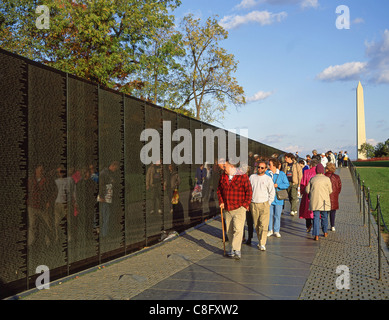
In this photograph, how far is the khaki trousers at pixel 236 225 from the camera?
8406 millimetres

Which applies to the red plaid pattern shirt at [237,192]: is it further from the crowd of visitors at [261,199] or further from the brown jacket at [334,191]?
the brown jacket at [334,191]

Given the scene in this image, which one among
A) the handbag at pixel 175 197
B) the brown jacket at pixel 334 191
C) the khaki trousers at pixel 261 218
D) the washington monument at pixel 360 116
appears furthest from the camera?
the washington monument at pixel 360 116

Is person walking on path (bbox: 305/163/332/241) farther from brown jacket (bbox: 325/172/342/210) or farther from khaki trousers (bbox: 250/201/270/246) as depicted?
khaki trousers (bbox: 250/201/270/246)

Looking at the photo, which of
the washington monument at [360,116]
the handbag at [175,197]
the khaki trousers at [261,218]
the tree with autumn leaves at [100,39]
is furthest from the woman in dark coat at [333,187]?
the washington monument at [360,116]

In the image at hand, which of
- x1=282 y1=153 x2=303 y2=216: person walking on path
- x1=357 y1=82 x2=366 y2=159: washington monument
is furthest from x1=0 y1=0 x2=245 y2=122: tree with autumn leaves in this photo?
x1=357 y1=82 x2=366 y2=159: washington monument

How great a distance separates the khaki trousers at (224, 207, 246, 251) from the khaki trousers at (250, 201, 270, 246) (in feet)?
2.92

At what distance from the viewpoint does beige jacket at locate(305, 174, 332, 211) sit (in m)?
10.2

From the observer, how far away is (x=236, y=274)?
23.1ft

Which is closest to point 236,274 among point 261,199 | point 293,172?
point 261,199

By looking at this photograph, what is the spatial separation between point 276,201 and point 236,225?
8.73ft

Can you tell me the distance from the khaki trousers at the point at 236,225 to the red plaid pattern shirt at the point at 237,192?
12 cm

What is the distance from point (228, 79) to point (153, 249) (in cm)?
3142

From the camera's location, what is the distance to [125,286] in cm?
630
